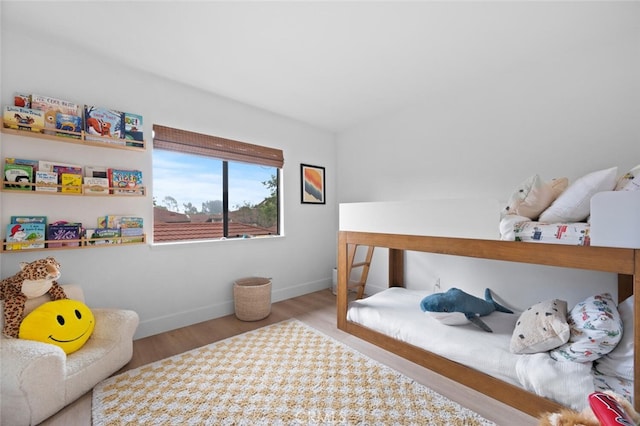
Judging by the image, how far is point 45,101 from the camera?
1.83m

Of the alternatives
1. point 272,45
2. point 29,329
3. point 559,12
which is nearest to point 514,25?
point 559,12

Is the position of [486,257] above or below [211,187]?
below

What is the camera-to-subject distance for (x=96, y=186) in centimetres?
198

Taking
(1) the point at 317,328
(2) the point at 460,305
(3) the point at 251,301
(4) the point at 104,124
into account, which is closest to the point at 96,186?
(4) the point at 104,124

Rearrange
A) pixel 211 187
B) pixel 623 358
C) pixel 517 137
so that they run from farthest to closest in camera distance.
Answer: pixel 211 187 → pixel 517 137 → pixel 623 358

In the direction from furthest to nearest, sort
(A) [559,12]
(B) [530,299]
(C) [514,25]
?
1. (B) [530,299]
2. (C) [514,25]
3. (A) [559,12]

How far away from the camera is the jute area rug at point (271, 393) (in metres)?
1.35

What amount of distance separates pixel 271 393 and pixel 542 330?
1.57m

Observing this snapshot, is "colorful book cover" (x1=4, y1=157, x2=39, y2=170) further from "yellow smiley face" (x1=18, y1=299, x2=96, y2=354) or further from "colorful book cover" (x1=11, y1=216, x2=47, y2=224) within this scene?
"yellow smiley face" (x1=18, y1=299, x2=96, y2=354)

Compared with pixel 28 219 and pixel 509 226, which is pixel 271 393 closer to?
pixel 509 226

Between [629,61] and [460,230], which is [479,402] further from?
[629,61]

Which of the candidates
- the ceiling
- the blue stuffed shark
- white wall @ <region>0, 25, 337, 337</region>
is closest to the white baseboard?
white wall @ <region>0, 25, 337, 337</region>

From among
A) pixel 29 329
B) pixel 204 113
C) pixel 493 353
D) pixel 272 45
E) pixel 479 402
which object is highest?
pixel 272 45

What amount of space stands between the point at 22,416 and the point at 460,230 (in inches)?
99.4
